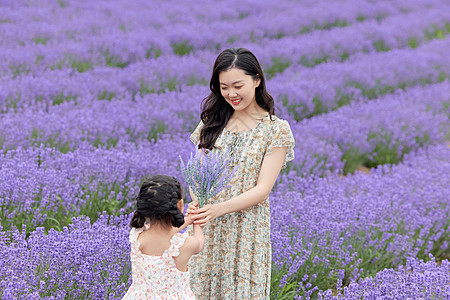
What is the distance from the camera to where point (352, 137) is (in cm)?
579

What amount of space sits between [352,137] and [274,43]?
403 cm

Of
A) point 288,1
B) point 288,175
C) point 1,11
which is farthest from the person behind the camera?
point 288,1

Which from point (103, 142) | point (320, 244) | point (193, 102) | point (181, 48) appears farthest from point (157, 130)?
point (181, 48)

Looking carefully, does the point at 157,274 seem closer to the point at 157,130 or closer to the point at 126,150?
the point at 126,150

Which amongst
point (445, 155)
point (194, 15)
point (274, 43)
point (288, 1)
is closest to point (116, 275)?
point (445, 155)

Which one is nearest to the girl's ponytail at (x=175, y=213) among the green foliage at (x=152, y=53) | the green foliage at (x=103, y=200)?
the green foliage at (x=103, y=200)

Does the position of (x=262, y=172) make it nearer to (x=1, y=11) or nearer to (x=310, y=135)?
(x=310, y=135)

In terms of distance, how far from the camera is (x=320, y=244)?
3301 mm

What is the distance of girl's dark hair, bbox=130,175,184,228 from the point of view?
6.47 ft

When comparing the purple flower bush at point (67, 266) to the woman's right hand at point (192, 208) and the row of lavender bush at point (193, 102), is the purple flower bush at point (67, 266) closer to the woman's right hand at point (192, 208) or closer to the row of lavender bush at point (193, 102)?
the woman's right hand at point (192, 208)

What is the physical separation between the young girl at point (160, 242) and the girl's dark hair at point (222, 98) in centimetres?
53

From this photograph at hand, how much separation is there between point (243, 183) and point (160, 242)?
0.54 m

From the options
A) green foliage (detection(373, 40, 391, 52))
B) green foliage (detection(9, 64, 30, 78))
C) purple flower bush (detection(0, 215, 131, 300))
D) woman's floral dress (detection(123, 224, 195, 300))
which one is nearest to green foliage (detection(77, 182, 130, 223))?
purple flower bush (detection(0, 215, 131, 300))

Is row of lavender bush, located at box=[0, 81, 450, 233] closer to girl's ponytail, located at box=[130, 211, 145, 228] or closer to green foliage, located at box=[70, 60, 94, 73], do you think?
girl's ponytail, located at box=[130, 211, 145, 228]
